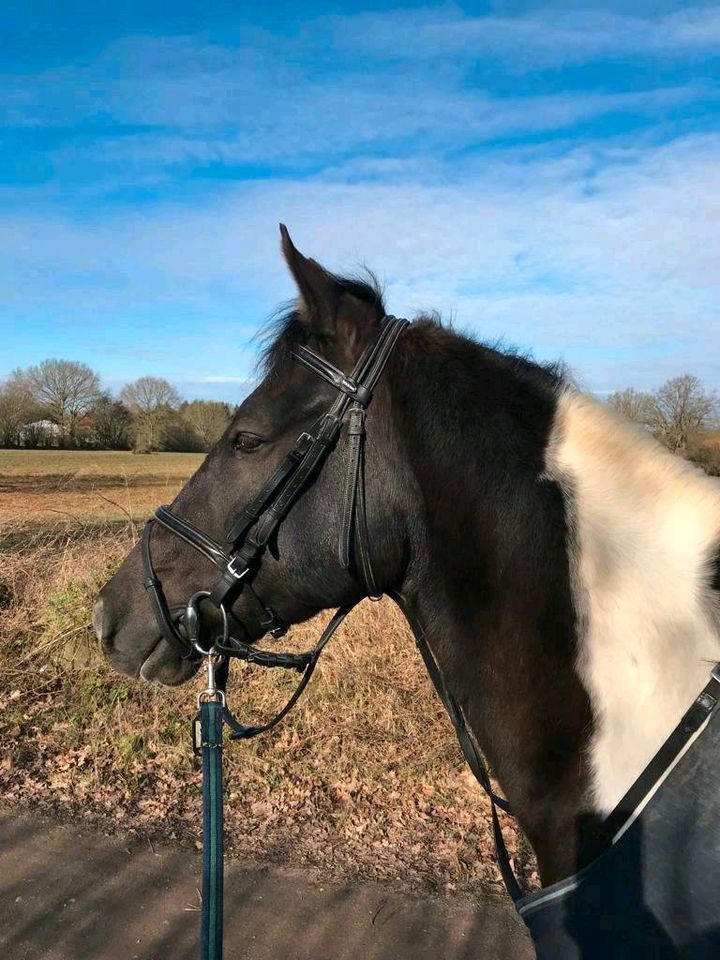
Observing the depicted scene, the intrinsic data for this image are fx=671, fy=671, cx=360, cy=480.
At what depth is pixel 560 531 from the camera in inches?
72.4

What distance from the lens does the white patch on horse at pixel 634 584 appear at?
1703 mm

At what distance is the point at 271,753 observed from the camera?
5.10 m

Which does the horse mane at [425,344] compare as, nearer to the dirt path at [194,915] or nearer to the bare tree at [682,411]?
the dirt path at [194,915]

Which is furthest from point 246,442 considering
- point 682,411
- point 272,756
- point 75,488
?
point 75,488

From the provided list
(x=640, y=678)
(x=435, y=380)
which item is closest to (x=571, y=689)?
(x=640, y=678)

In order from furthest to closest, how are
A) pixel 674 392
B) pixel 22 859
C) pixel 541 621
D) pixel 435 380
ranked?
pixel 674 392 → pixel 22 859 → pixel 435 380 → pixel 541 621

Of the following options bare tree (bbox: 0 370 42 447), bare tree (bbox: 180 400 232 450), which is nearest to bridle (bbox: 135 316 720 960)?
bare tree (bbox: 180 400 232 450)

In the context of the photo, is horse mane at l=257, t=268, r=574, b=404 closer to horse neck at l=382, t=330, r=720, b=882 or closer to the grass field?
horse neck at l=382, t=330, r=720, b=882

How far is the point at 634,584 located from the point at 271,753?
4041mm

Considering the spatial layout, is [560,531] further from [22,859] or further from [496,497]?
[22,859]

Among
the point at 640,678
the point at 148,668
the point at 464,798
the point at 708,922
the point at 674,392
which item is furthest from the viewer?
the point at 674,392

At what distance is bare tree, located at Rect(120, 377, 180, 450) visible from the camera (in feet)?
188

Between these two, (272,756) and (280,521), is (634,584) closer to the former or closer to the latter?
(280,521)

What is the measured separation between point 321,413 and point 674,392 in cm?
2035
